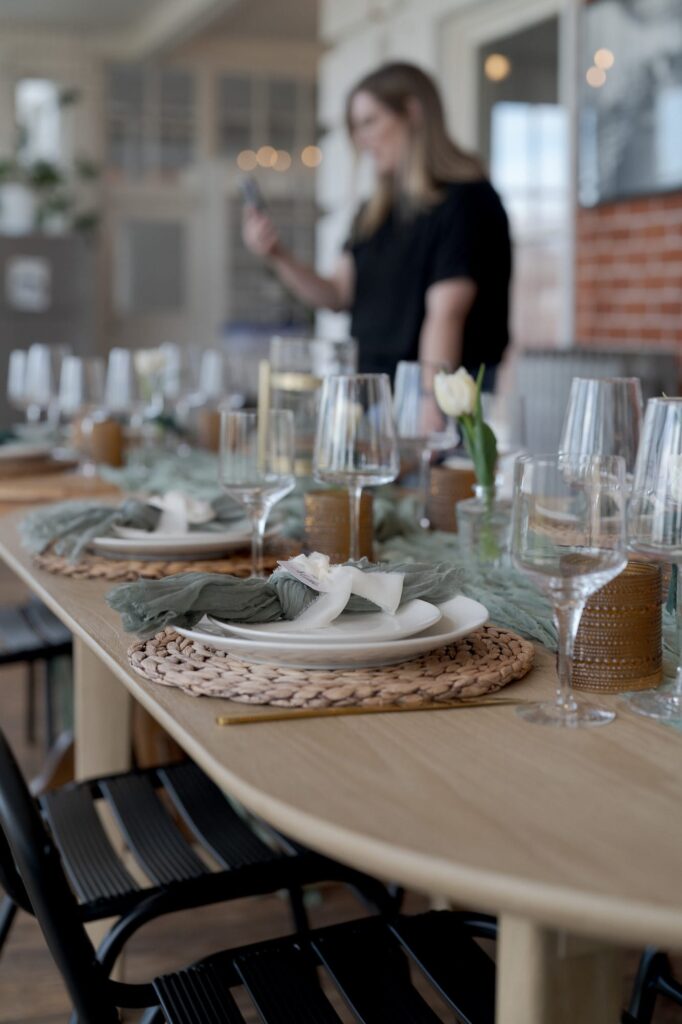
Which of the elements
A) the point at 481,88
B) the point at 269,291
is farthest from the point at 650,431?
the point at 269,291

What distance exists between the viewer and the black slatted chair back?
3.68ft

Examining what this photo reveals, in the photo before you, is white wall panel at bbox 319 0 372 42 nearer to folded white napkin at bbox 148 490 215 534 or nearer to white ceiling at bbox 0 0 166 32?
white ceiling at bbox 0 0 166 32

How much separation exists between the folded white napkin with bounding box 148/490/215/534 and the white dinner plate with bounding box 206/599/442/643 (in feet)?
1.68

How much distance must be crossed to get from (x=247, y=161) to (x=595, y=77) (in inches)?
218

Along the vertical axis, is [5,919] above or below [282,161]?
below

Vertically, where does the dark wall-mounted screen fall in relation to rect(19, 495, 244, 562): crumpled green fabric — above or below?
above

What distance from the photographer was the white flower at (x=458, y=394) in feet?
5.02

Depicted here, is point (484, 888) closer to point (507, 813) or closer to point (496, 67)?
Answer: point (507, 813)

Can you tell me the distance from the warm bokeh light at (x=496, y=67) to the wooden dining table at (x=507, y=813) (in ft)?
16.0

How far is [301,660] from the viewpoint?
1042mm

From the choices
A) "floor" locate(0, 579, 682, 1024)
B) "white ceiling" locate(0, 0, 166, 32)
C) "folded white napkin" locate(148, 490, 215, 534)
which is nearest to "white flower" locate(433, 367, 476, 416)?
"folded white napkin" locate(148, 490, 215, 534)

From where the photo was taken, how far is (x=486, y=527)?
153cm

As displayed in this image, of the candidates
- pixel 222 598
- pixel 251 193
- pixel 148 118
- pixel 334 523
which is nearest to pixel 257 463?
pixel 334 523

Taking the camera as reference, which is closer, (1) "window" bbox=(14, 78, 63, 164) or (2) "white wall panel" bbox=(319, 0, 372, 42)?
(2) "white wall panel" bbox=(319, 0, 372, 42)
